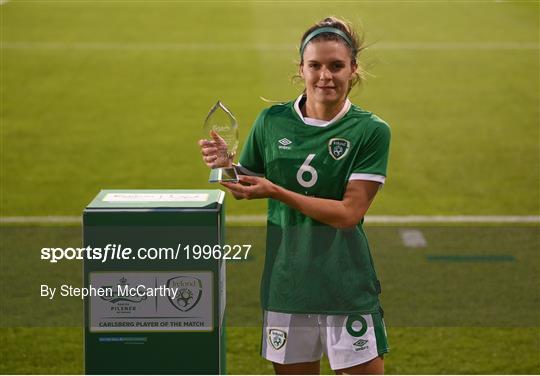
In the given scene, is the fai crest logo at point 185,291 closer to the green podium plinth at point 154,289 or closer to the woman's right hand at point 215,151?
the green podium plinth at point 154,289

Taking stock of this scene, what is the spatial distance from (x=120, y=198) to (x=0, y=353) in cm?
272

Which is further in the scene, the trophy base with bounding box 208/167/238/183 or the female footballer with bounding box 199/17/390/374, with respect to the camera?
the female footballer with bounding box 199/17/390/374

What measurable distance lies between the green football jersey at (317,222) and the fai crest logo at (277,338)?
0.08 m

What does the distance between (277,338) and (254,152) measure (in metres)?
0.66

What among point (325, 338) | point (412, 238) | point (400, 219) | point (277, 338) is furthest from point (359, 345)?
point (400, 219)

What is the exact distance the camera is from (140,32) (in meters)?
18.7

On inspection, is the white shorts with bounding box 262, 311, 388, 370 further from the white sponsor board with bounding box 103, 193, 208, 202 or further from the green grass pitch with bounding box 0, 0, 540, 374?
the green grass pitch with bounding box 0, 0, 540, 374

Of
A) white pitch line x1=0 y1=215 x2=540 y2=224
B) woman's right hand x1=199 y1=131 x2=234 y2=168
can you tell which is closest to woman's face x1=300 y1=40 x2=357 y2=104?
woman's right hand x1=199 y1=131 x2=234 y2=168

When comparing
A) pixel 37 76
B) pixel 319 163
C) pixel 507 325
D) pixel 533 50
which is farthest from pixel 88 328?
pixel 533 50

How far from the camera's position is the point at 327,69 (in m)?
4.04

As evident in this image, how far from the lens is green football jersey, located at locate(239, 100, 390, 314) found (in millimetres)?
4133

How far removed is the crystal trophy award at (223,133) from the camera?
3904 millimetres

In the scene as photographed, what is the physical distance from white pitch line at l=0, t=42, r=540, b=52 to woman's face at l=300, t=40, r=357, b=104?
13.1 metres

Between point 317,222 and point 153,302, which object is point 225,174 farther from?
point 153,302
